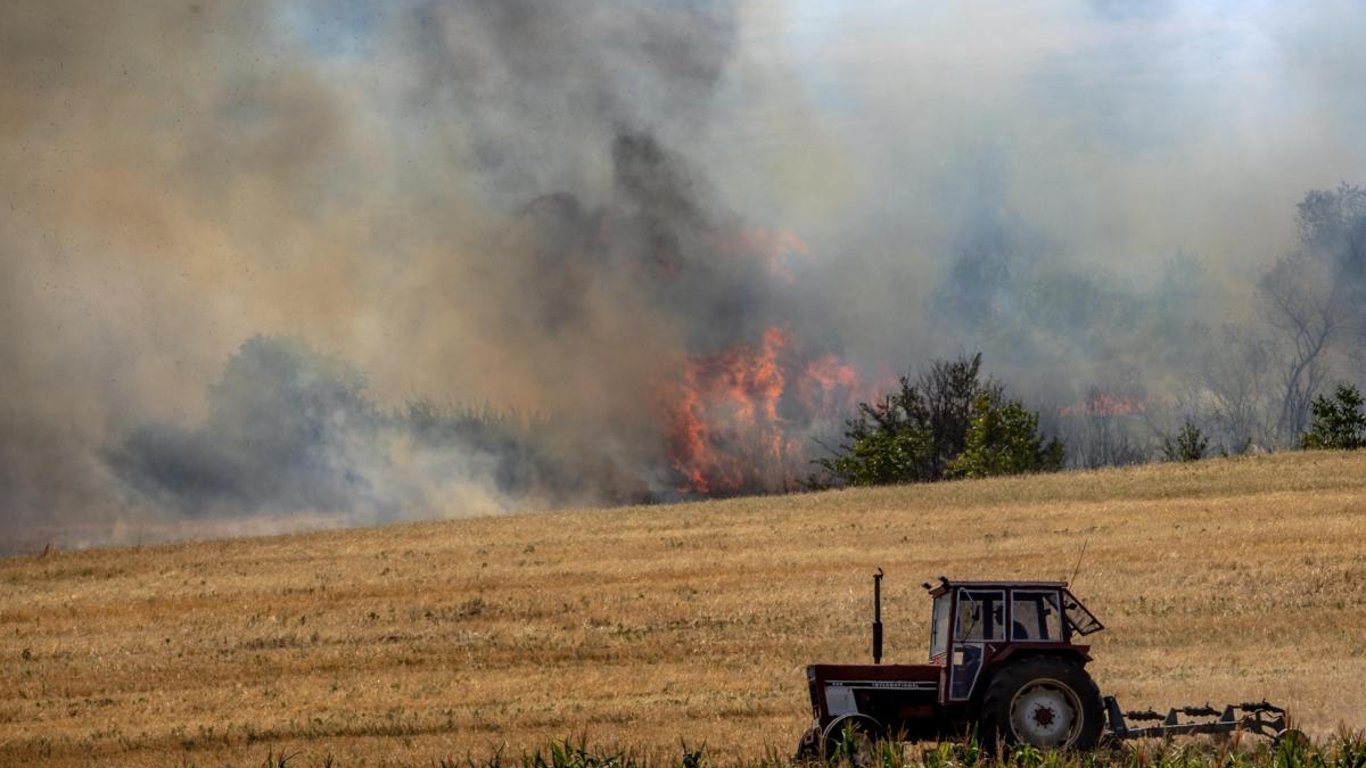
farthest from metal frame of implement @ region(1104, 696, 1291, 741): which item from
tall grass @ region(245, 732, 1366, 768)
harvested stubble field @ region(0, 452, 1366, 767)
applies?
harvested stubble field @ region(0, 452, 1366, 767)

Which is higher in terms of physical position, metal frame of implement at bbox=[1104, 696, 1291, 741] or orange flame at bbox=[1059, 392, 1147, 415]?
orange flame at bbox=[1059, 392, 1147, 415]

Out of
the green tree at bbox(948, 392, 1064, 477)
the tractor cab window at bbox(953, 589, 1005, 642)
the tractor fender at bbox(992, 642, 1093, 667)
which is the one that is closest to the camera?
the tractor fender at bbox(992, 642, 1093, 667)

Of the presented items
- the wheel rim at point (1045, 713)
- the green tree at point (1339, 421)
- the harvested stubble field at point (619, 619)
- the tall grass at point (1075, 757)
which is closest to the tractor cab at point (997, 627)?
the wheel rim at point (1045, 713)

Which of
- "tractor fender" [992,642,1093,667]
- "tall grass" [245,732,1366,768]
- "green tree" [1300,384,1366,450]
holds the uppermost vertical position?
"green tree" [1300,384,1366,450]

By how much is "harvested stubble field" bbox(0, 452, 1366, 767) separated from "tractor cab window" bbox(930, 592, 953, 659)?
7.20 ft

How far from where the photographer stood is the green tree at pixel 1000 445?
76.6m

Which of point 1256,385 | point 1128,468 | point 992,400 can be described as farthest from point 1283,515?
point 1256,385

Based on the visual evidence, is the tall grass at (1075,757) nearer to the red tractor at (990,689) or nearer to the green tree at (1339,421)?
the red tractor at (990,689)

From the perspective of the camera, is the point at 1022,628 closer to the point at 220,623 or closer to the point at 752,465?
the point at 220,623

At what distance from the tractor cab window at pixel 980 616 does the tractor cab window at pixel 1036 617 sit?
0.13 meters

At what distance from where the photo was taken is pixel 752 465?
82812 mm

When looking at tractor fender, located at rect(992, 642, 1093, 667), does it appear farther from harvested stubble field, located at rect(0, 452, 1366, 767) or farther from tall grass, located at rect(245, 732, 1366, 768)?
harvested stubble field, located at rect(0, 452, 1366, 767)

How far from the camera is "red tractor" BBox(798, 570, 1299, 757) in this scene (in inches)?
666

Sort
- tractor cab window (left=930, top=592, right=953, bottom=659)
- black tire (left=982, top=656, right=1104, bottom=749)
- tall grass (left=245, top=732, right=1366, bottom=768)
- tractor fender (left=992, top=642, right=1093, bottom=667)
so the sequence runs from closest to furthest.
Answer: tall grass (left=245, top=732, right=1366, bottom=768), black tire (left=982, top=656, right=1104, bottom=749), tractor fender (left=992, top=642, right=1093, bottom=667), tractor cab window (left=930, top=592, right=953, bottom=659)
